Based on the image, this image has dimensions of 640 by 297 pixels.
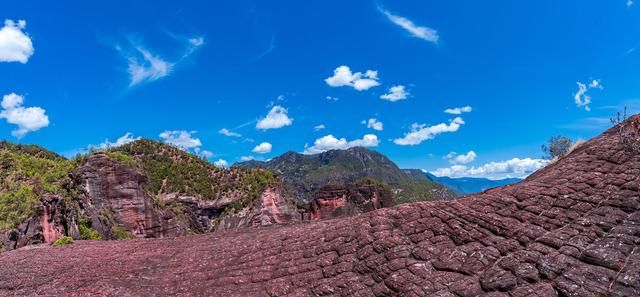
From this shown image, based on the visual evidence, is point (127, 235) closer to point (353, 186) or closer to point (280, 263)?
point (280, 263)

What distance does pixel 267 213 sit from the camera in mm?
66250

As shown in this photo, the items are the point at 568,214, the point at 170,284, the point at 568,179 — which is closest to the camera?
the point at 568,214

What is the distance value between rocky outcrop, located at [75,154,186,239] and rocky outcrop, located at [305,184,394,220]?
32.0 metres

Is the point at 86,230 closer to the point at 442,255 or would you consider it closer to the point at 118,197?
the point at 118,197

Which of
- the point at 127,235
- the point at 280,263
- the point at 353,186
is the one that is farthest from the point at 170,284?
the point at 353,186

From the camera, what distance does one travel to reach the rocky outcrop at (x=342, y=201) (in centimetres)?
7094

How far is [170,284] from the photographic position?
1405cm

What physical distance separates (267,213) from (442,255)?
56462mm

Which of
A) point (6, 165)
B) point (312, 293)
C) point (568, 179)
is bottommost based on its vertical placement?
point (312, 293)

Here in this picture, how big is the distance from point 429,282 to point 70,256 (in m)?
15.2

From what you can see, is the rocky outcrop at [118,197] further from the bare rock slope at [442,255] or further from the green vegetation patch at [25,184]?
the bare rock slope at [442,255]

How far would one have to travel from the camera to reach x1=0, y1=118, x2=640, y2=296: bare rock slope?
Answer: 389 inches

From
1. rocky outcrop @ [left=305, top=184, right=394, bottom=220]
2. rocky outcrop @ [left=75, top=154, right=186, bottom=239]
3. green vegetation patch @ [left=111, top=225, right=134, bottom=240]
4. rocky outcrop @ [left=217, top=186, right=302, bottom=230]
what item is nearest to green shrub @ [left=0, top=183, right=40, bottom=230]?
rocky outcrop @ [left=75, top=154, right=186, bottom=239]

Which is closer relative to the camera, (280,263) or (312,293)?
(312,293)
